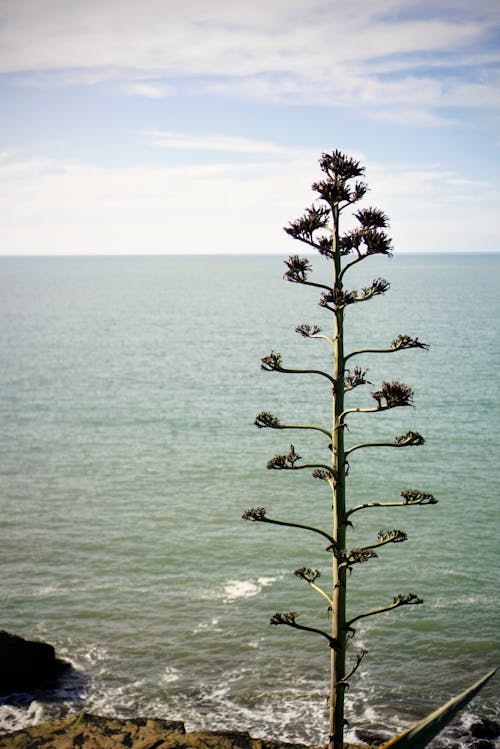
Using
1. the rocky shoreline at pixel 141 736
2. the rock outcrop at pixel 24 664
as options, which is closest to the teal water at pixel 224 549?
the rock outcrop at pixel 24 664

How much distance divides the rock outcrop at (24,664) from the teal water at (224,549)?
3.41ft

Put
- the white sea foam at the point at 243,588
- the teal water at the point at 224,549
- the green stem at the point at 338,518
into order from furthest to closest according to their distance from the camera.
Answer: the white sea foam at the point at 243,588
the teal water at the point at 224,549
the green stem at the point at 338,518

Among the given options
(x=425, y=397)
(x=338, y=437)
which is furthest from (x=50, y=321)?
(x=338, y=437)

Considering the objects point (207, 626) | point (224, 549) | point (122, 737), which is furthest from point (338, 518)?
point (224, 549)

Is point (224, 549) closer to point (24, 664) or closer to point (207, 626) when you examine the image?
point (207, 626)

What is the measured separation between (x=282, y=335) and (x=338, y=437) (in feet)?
429

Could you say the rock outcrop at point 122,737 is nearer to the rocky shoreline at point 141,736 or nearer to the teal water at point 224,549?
the rocky shoreline at point 141,736

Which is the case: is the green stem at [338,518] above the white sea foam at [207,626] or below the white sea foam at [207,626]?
above

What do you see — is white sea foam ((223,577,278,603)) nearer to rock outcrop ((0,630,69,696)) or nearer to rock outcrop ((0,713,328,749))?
rock outcrop ((0,630,69,696))

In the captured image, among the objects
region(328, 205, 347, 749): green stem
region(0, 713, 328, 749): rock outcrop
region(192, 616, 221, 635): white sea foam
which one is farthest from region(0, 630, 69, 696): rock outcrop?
region(328, 205, 347, 749): green stem

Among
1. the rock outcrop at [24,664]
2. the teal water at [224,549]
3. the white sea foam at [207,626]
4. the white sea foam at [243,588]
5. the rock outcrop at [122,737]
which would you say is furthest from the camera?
the white sea foam at [243,588]

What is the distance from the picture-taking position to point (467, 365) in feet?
336

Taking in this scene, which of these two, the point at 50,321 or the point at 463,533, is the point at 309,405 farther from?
the point at 50,321

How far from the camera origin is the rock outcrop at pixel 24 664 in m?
30.8
